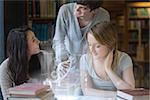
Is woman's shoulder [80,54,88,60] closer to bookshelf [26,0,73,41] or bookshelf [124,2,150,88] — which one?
bookshelf [26,0,73,41]

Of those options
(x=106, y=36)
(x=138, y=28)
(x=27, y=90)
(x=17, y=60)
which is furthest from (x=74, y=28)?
(x=138, y=28)

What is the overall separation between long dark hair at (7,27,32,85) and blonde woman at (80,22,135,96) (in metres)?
0.33

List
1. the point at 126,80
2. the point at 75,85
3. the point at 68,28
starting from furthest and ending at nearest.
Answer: the point at 68,28 < the point at 75,85 < the point at 126,80

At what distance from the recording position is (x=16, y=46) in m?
1.74

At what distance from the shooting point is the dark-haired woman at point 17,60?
171cm

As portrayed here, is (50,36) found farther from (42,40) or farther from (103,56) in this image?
(103,56)

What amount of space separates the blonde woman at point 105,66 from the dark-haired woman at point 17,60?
0.32 metres

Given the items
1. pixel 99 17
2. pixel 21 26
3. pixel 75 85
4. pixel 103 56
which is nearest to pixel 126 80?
pixel 103 56

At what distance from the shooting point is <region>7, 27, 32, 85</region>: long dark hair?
5.66 ft

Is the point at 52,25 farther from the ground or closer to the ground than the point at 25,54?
farther from the ground

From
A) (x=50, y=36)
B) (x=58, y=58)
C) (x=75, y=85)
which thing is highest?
(x=50, y=36)

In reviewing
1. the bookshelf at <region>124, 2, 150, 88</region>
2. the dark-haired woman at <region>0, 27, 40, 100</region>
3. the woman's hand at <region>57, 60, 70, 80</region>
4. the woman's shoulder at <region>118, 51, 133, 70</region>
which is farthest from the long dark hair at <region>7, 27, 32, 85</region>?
the bookshelf at <region>124, 2, 150, 88</region>

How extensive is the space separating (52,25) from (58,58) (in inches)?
8.9

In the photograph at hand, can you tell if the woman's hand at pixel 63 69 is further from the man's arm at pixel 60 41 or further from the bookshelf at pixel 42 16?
the bookshelf at pixel 42 16
